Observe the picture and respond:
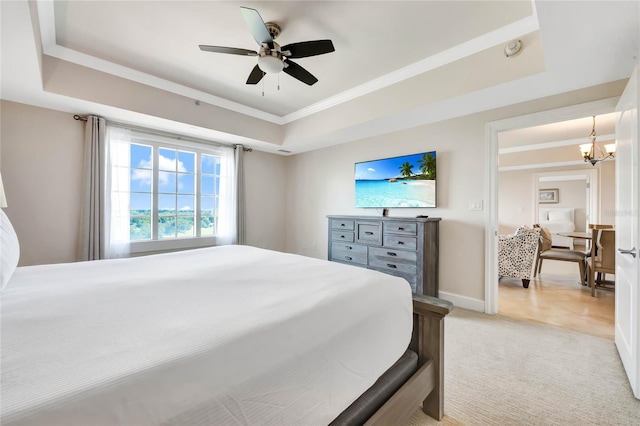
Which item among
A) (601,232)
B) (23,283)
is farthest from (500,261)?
(23,283)

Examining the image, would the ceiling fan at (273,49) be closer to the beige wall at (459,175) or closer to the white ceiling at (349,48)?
the white ceiling at (349,48)

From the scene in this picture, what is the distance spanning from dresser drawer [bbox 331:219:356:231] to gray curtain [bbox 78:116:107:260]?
296cm

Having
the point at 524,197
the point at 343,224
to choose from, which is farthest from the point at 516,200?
the point at 343,224

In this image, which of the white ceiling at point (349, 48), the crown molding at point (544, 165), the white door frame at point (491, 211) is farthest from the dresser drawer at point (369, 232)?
the crown molding at point (544, 165)

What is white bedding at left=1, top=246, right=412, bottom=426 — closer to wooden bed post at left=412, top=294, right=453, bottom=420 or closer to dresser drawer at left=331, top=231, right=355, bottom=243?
wooden bed post at left=412, top=294, right=453, bottom=420

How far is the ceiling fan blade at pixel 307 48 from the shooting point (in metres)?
2.00

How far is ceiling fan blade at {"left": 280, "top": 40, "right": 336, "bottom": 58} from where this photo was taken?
2.00m

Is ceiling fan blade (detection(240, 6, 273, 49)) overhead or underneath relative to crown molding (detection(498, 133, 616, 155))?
underneath

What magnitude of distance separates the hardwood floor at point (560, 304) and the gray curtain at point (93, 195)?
482 cm

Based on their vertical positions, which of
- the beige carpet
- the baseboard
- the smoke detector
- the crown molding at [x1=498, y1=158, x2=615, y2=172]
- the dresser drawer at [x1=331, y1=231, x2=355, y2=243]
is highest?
the smoke detector

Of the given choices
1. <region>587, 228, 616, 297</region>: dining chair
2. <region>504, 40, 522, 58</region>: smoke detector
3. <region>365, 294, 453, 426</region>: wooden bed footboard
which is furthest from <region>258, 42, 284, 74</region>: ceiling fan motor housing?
<region>587, 228, 616, 297</region>: dining chair

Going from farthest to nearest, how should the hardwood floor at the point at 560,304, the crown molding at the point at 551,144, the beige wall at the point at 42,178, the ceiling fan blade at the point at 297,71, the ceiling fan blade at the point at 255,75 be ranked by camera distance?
the crown molding at the point at 551,144 < the beige wall at the point at 42,178 < the hardwood floor at the point at 560,304 < the ceiling fan blade at the point at 255,75 < the ceiling fan blade at the point at 297,71

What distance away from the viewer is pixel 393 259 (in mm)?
3277

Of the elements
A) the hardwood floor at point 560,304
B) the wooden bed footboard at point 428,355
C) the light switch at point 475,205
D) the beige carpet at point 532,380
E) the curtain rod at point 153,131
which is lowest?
the beige carpet at point 532,380
